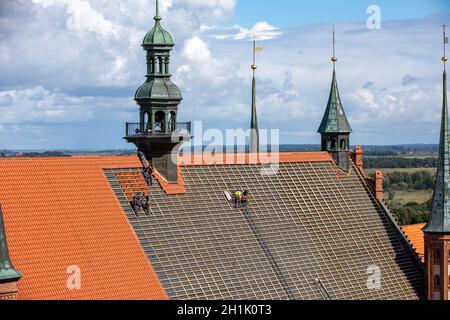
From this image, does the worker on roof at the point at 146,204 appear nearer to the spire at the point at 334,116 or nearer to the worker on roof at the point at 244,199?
the worker on roof at the point at 244,199

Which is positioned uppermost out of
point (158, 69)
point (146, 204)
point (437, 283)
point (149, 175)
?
point (158, 69)

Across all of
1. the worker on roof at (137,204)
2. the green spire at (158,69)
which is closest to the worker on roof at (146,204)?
the worker on roof at (137,204)

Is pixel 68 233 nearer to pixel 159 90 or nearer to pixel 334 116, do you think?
pixel 159 90

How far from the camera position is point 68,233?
60781 millimetres

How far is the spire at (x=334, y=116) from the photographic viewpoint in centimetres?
8431

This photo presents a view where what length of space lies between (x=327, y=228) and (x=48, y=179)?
22.0 metres

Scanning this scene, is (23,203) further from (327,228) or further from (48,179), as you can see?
(327,228)

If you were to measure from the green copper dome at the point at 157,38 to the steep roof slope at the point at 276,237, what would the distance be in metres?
8.53

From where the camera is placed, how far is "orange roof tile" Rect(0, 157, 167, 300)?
190 feet

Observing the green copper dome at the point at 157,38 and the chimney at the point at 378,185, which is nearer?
the green copper dome at the point at 157,38

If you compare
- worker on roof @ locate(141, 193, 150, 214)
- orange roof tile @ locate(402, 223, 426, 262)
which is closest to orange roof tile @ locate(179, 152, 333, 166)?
worker on roof @ locate(141, 193, 150, 214)

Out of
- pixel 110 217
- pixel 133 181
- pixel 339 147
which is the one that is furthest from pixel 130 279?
Answer: pixel 339 147

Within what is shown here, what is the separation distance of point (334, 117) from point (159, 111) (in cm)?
1954

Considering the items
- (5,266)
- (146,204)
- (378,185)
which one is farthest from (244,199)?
(5,266)
